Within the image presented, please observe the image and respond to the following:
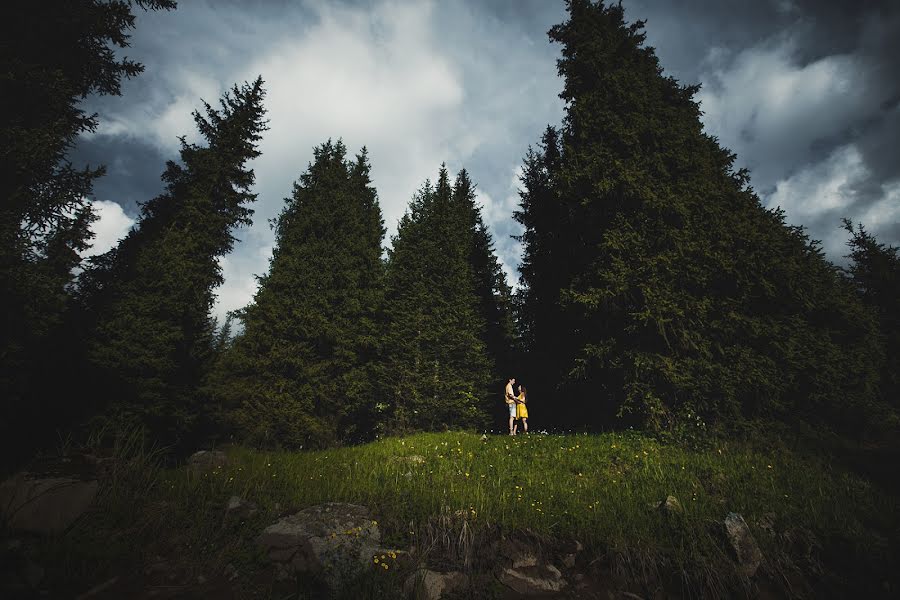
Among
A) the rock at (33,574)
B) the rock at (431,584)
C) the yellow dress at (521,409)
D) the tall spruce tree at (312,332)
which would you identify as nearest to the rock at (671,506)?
the rock at (431,584)

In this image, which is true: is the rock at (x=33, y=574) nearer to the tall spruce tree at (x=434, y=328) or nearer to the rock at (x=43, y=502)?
the rock at (x=43, y=502)

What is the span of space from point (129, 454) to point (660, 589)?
7438mm

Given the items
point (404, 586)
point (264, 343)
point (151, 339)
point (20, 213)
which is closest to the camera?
point (404, 586)

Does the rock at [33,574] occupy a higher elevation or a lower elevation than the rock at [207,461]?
lower

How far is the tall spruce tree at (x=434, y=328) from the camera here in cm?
1583

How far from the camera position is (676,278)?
10.3m

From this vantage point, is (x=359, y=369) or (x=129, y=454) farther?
(x=359, y=369)

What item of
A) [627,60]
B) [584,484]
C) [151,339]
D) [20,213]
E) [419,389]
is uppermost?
[627,60]

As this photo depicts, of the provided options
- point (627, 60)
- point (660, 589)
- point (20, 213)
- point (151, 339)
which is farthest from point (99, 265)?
point (627, 60)

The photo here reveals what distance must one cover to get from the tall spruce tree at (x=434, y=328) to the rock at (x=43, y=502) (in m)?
11.9

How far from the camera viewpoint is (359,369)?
52.5 feet

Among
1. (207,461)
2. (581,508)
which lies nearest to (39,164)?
(207,461)

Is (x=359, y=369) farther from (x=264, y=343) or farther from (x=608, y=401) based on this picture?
(x=608, y=401)

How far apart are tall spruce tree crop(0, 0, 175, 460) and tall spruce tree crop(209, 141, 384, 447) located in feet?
16.3
